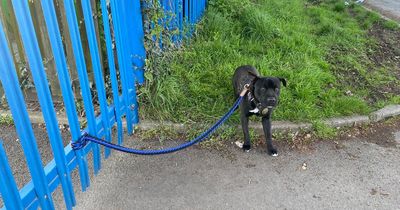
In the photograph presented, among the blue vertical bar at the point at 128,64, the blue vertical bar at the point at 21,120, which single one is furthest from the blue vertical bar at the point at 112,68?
the blue vertical bar at the point at 21,120

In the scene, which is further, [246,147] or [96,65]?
[246,147]

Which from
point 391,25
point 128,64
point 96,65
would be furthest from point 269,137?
point 391,25

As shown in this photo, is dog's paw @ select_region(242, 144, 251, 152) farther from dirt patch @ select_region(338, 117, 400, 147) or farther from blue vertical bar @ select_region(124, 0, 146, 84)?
blue vertical bar @ select_region(124, 0, 146, 84)

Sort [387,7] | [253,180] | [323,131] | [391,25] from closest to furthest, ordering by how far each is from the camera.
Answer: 1. [253,180]
2. [323,131]
3. [391,25]
4. [387,7]


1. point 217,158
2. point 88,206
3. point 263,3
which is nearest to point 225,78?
point 217,158

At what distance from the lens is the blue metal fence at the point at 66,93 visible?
2018 mm

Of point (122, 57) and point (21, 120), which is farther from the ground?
point (122, 57)

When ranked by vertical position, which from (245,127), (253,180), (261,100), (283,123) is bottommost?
(253,180)

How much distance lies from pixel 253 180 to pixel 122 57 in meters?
1.69

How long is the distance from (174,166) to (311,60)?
2976 mm

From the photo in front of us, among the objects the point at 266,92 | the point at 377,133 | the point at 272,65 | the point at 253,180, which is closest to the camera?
the point at 266,92

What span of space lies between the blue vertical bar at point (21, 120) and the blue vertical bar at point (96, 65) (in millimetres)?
719

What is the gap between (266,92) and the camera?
9.80 ft

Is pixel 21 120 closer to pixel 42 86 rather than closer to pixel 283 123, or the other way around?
pixel 42 86
